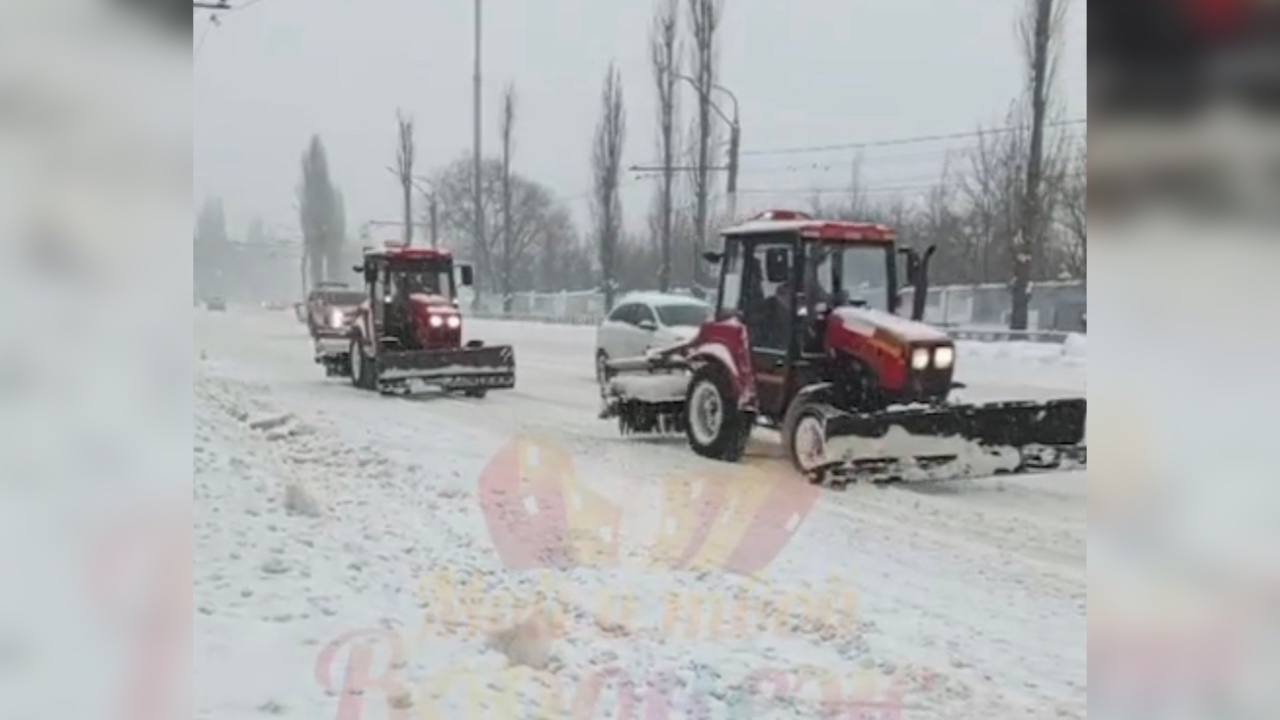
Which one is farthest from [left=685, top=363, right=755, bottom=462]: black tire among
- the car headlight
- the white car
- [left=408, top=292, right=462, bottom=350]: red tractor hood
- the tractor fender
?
[left=408, top=292, right=462, bottom=350]: red tractor hood

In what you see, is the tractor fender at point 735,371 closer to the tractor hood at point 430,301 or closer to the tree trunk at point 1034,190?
the tree trunk at point 1034,190

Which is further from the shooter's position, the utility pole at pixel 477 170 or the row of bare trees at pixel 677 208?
the row of bare trees at pixel 677 208

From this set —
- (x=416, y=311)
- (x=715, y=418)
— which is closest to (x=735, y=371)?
(x=715, y=418)

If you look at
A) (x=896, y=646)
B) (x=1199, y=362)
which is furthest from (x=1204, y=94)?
(x=896, y=646)

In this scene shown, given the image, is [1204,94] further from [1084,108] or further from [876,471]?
[876,471]

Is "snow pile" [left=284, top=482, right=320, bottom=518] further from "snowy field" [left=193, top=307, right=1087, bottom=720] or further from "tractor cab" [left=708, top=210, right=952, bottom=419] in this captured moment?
"tractor cab" [left=708, top=210, right=952, bottom=419]

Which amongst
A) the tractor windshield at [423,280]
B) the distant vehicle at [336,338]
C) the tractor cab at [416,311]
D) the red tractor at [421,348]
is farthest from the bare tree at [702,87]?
the distant vehicle at [336,338]
